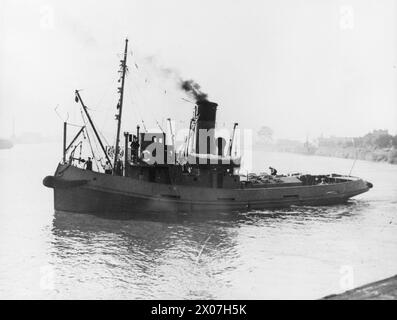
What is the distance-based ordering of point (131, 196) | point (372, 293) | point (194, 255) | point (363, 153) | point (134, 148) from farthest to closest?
point (363, 153) < point (134, 148) < point (131, 196) < point (194, 255) < point (372, 293)

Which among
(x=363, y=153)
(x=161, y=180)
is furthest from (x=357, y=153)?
(x=161, y=180)

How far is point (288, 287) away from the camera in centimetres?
1309

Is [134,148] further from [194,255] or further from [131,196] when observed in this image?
[194,255]

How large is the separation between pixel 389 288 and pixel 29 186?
3933cm

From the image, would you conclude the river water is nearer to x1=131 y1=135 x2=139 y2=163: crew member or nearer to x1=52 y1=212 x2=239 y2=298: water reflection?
x1=52 y1=212 x2=239 y2=298: water reflection

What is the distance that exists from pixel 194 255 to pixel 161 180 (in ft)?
30.7

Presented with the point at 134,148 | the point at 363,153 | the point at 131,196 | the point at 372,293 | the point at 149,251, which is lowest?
the point at 149,251

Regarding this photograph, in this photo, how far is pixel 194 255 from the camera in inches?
653

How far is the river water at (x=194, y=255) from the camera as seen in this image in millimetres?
12922

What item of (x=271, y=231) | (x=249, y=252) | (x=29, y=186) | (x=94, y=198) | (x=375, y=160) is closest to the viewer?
(x=249, y=252)

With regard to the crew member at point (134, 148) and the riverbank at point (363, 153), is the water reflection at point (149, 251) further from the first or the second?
the riverbank at point (363, 153)

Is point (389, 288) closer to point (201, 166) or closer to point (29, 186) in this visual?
point (201, 166)
